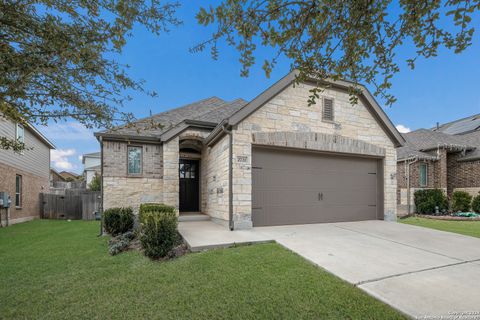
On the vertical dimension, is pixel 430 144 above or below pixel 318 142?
above

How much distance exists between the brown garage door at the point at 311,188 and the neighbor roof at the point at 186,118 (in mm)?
3191

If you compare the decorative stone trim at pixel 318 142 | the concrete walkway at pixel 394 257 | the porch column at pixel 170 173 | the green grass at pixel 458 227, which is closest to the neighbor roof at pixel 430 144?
the green grass at pixel 458 227

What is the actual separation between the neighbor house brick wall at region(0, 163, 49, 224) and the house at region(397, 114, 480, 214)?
2061 cm

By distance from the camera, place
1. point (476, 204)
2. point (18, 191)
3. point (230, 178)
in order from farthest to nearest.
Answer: point (18, 191) → point (476, 204) → point (230, 178)

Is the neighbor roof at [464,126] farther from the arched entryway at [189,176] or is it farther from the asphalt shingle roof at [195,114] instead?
the arched entryway at [189,176]

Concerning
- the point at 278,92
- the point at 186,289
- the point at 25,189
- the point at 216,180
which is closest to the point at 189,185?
the point at 216,180

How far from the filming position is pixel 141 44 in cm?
386

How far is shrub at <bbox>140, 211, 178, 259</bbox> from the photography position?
16.7 feet

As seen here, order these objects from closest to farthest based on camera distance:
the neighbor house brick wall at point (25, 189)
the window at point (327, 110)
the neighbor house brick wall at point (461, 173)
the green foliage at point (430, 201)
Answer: the window at point (327, 110), the neighbor house brick wall at point (25, 189), the green foliage at point (430, 201), the neighbor house brick wall at point (461, 173)

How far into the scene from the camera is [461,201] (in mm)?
12852

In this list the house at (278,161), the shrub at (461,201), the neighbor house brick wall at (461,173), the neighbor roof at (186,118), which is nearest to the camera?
the house at (278,161)

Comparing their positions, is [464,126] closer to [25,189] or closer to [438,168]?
[438,168]

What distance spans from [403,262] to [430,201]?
1134 cm

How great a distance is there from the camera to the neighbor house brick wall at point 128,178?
887cm
